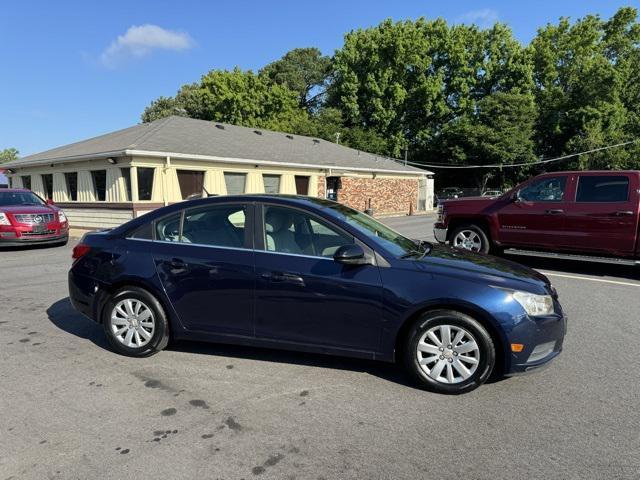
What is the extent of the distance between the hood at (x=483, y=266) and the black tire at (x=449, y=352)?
0.41m

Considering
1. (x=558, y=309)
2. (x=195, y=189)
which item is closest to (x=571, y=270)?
(x=558, y=309)

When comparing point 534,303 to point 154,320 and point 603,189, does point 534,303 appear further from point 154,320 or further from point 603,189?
point 603,189

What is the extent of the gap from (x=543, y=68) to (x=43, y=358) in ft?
179

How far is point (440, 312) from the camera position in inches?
140

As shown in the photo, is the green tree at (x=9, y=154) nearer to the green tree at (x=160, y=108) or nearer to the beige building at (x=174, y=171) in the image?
the green tree at (x=160, y=108)

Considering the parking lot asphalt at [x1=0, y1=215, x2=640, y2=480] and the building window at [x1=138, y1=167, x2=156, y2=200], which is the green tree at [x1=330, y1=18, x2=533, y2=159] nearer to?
the building window at [x1=138, y1=167, x2=156, y2=200]

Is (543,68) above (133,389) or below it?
above

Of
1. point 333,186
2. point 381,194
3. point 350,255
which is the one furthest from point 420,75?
point 350,255

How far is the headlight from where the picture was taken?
353cm

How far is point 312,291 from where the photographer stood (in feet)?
12.4

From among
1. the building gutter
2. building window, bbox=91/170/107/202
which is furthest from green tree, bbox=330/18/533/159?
building window, bbox=91/170/107/202

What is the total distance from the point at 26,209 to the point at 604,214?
43.9ft

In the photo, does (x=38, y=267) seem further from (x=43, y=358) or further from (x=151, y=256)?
(x=151, y=256)

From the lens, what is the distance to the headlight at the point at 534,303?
3.53 metres
